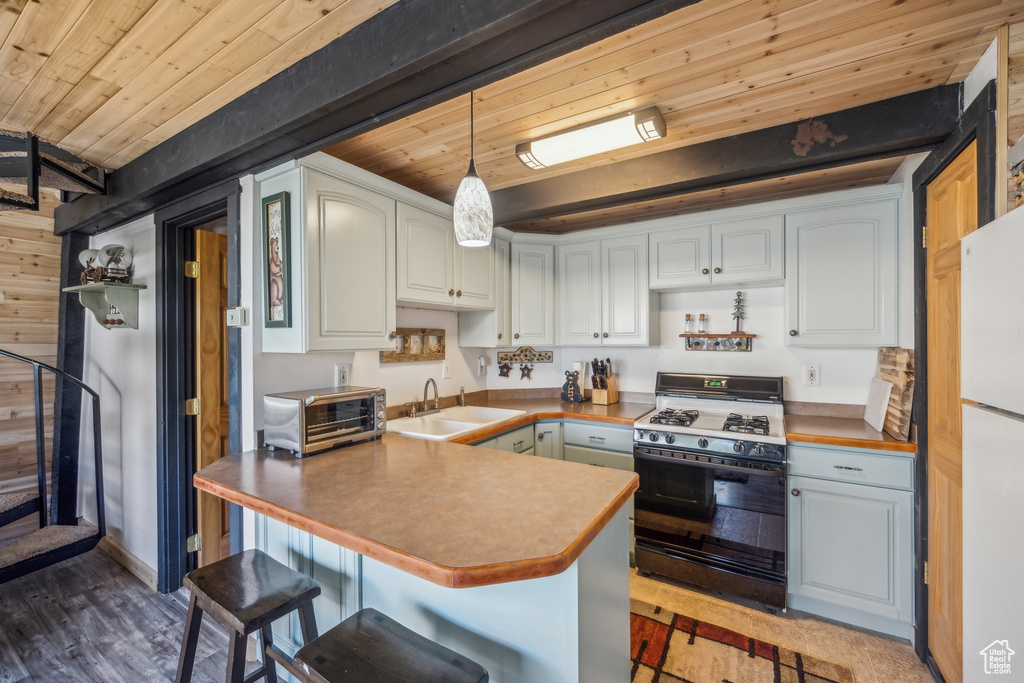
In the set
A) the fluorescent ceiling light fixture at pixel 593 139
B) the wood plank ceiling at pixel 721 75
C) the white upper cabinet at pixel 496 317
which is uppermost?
the wood plank ceiling at pixel 721 75

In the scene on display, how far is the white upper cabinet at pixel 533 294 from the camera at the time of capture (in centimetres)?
331

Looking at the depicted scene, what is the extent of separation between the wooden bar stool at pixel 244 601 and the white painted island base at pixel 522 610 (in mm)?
162

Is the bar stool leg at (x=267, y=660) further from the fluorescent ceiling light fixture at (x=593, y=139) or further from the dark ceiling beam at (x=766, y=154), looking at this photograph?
the dark ceiling beam at (x=766, y=154)

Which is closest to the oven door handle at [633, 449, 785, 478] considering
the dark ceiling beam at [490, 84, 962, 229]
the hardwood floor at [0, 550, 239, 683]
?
the dark ceiling beam at [490, 84, 962, 229]

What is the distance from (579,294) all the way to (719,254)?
3.27 feet

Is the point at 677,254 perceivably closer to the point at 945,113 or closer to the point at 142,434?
the point at 945,113

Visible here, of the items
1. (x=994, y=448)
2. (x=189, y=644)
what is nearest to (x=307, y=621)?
(x=189, y=644)

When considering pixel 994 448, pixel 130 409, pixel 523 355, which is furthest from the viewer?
pixel 523 355

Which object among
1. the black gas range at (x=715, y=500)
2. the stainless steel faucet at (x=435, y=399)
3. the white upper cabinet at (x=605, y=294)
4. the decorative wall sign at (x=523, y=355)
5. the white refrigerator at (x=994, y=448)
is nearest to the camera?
the white refrigerator at (x=994, y=448)

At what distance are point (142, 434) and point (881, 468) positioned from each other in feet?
13.3

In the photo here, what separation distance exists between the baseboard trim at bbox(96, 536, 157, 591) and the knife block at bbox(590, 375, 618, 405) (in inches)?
118

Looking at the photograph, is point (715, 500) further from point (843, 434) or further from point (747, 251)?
point (747, 251)

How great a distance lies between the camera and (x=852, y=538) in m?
2.19

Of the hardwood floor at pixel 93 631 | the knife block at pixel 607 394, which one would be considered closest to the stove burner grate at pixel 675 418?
the knife block at pixel 607 394
